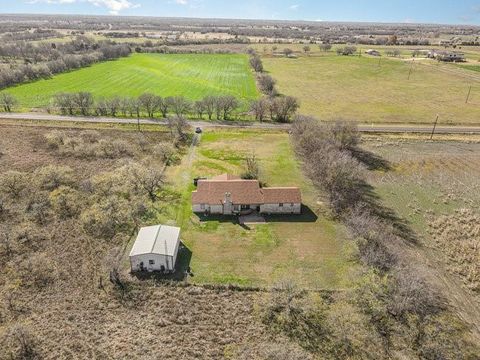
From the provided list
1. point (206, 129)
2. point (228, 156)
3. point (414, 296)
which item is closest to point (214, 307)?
point (414, 296)

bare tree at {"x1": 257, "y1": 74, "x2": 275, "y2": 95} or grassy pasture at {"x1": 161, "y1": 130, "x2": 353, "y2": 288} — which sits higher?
bare tree at {"x1": 257, "y1": 74, "x2": 275, "y2": 95}

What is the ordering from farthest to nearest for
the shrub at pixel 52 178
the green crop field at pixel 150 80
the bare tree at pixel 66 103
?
the green crop field at pixel 150 80
the bare tree at pixel 66 103
the shrub at pixel 52 178

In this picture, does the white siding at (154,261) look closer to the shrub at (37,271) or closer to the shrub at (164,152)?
the shrub at (37,271)

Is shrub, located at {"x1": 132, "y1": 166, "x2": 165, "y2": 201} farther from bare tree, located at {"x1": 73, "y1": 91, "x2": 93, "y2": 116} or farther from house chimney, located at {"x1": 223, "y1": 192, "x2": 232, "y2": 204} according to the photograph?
bare tree, located at {"x1": 73, "y1": 91, "x2": 93, "y2": 116}

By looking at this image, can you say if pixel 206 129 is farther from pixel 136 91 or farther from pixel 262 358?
pixel 262 358

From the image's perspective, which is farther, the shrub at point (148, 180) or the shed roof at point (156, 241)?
the shrub at point (148, 180)

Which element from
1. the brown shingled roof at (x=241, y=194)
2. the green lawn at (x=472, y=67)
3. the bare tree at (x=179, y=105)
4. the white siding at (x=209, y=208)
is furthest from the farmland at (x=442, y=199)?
the green lawn at (x=472, y=67)

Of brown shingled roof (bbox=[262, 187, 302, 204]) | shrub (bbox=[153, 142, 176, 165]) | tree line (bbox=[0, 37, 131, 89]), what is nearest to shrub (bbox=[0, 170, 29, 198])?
shrub (bbox=[153, 142, 176, 165])
